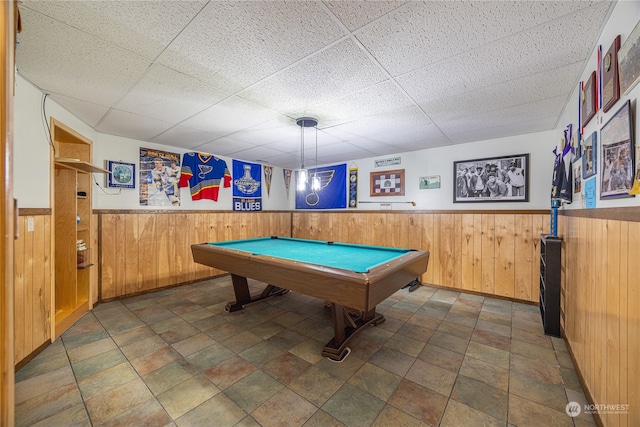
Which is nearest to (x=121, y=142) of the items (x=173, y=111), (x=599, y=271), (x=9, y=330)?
(x=173, y=111)

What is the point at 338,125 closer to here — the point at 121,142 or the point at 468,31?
the point at 468,31

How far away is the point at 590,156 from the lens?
179 centimetres

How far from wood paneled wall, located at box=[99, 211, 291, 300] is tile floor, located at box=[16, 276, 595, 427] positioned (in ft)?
2.34

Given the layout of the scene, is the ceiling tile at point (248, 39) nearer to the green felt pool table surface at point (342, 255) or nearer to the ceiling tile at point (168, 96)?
the ceiling tile at point (168, 96)

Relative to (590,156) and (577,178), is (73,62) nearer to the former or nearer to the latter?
(590,156)

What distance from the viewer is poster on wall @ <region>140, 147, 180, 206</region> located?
3.92m

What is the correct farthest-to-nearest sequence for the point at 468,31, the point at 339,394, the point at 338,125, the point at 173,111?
the point at 338,125 < the point at 173,111 < the point at 339,394 < the point at 468,31

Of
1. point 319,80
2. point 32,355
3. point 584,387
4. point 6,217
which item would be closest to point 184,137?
point 319,80

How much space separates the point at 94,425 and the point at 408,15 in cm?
298

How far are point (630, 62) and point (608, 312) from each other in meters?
1.30

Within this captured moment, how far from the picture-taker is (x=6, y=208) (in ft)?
2.40

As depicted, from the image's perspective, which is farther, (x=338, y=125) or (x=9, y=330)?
(x=338, y=125)

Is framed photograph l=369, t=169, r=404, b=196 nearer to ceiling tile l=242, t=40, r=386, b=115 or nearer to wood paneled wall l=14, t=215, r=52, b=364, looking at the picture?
ceiling tile l=242, t=40, r=386, b=115

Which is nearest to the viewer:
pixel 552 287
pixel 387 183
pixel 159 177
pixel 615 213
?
pixel 615 213
